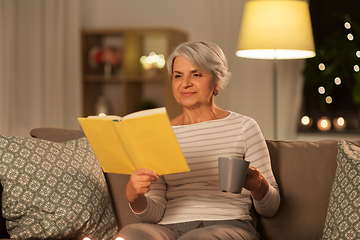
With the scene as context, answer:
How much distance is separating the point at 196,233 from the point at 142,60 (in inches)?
116

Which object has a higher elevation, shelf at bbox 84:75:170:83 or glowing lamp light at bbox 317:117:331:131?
shelf at bbox 84:75:170:83

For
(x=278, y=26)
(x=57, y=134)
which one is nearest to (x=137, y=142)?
(x=57, y=134)

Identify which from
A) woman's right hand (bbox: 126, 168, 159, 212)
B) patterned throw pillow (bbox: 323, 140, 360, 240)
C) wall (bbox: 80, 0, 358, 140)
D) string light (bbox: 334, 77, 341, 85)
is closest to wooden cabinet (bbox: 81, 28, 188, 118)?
wall (bbox: 80, 0, 358, 140)

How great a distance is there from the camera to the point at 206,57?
149 cm

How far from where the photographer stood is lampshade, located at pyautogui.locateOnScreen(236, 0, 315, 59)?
2469mm

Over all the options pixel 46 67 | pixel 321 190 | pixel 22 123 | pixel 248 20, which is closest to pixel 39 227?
pixel 321 190

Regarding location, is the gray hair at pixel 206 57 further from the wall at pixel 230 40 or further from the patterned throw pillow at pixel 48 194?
the wall at pixel 230 40

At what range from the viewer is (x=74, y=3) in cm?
387

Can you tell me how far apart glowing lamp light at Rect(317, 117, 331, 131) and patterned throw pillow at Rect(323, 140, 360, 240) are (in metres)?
2.33

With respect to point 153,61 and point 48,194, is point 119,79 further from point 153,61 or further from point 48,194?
point 48,194

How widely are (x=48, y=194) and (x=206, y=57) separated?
2.28 feet

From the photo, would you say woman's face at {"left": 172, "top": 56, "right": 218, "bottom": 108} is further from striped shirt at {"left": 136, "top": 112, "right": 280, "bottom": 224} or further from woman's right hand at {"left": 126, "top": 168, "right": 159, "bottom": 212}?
woman's right hand at {"left": 126, "top": 168, "right": 159, "bottom": 212}

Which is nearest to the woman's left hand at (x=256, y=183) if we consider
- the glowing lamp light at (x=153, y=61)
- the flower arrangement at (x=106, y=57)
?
the glowing lamp light at (x=153, y=61)

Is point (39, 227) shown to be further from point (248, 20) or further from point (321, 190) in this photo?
point (248, 20)
